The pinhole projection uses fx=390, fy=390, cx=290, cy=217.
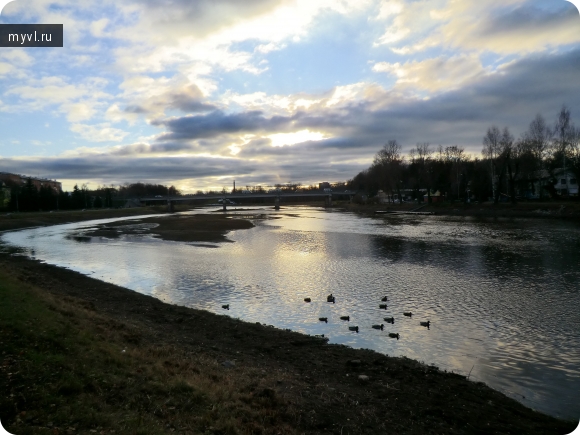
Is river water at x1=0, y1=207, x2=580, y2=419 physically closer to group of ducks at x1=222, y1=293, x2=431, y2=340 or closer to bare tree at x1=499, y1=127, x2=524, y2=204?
group of ducks at x1=222, y1=293, x2=431, y2=340

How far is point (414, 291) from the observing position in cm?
1920

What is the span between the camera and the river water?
11109 mm

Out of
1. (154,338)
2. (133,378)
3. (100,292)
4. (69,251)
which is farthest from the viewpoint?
(69,251)

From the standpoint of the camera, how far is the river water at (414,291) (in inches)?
437

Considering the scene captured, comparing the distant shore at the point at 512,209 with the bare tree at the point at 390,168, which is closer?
the distant shore at the point at 512,209

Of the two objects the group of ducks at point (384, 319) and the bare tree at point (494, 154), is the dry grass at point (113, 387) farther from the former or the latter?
the bare tree at point (494, 154)

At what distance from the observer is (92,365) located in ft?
24.5

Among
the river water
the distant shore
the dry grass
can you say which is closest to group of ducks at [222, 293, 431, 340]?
the river water

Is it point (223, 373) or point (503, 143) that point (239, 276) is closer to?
point (223, 373)

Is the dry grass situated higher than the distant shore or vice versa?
the distant shore

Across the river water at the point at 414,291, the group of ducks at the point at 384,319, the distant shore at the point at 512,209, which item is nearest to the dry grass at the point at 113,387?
the group of ducks at the point at 384,319

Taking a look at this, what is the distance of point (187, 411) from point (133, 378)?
5.10 ft

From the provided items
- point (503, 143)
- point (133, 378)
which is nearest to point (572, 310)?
point (133, 378)

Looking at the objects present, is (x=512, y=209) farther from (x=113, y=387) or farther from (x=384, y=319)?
(x=113, y=387)
